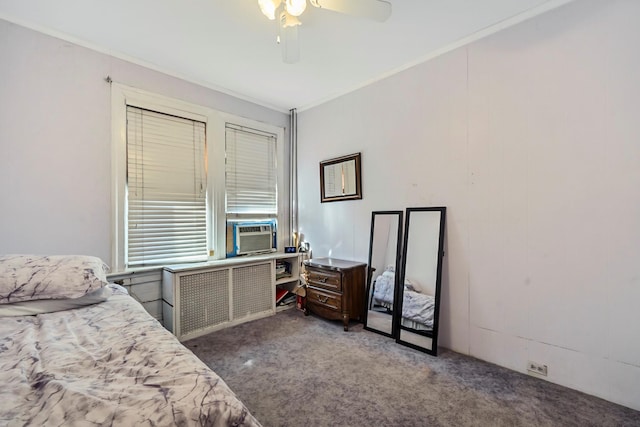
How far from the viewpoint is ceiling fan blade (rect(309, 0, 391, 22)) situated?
1.54 meters

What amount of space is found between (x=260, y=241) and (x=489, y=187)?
101 inches

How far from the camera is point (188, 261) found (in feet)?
9.86

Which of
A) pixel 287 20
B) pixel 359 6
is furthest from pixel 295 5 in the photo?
pixel 359 6

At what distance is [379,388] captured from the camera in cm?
190

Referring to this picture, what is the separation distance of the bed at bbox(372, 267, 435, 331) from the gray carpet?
0.23m

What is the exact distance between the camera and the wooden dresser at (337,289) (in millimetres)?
2855

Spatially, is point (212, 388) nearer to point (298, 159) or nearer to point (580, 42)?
point (580, 42)

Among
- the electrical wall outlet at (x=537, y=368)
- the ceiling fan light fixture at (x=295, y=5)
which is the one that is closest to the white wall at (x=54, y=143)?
the ceiling fan light fixture at (x=295, y=5)

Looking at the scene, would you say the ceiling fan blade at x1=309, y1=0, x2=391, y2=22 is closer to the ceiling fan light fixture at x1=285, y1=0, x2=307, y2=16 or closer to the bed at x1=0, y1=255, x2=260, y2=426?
the ceiling fan light fixture at x1=285, y1=0, x2=307, y2=16

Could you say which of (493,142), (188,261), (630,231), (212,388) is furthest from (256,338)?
(630,231)

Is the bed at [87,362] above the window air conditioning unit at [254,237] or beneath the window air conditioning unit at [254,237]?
beneath

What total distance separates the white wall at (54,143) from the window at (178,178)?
0.12m

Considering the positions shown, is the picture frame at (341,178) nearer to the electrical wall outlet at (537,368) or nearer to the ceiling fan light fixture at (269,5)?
the ceiling fan light fixture at (269,5)

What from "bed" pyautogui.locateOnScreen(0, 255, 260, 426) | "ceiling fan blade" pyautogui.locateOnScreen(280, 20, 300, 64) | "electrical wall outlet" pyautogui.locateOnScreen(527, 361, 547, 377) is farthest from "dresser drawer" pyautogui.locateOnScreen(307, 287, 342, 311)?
"ceiling fan blade" pyautogui.locateOnScreen(280, 20, 300, 64)
